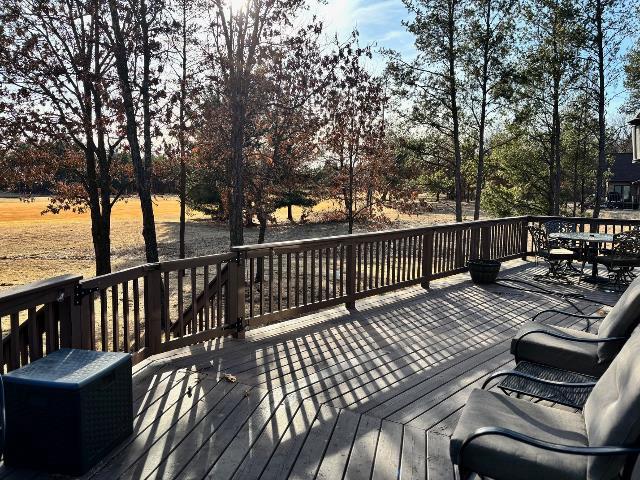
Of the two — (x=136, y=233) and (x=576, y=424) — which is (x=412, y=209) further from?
(x=576, y=424)

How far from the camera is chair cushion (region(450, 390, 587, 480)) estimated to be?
6.16 ft

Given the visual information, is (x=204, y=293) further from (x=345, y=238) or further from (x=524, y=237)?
(x=524, y=237)

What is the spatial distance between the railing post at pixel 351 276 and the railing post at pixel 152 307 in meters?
2.56

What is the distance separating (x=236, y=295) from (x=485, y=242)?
553cm

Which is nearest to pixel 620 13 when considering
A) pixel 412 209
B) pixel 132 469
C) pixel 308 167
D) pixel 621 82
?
pixel 621 82

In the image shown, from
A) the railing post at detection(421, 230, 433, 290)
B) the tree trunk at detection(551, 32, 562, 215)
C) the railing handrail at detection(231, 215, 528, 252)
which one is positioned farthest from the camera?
the tree trunk at detection(551, 32, 562, 215)

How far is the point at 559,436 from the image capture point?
2145mm

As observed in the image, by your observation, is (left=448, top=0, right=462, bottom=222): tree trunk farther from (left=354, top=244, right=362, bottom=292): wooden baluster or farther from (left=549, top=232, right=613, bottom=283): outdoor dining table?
(left=354, top=244, right=362, bottom=292): wooden baluster

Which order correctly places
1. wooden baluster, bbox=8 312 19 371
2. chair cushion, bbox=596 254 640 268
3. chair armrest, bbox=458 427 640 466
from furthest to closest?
chair cushion, bbox=596 254 640 268 < wooden baluster, bbox=8 312 19 371 < chair armrest, bbox=458 427 640 466

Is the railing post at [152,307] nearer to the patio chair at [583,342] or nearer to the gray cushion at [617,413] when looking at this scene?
the patio chair at [583,342]

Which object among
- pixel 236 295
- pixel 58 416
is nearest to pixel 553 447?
pixel 58 416

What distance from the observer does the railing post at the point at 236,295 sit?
4613mm

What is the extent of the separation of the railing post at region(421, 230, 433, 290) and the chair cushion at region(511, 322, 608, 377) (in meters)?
3.67

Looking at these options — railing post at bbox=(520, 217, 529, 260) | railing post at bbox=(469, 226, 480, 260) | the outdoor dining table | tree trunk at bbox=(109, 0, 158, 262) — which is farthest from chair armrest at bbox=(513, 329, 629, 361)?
railing post at bbox=(520, 217, 529, 260)
